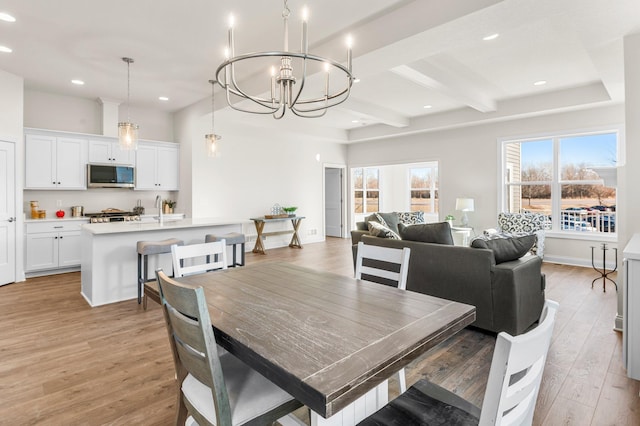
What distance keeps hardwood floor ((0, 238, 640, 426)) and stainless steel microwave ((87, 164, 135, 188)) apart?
2.33 metres

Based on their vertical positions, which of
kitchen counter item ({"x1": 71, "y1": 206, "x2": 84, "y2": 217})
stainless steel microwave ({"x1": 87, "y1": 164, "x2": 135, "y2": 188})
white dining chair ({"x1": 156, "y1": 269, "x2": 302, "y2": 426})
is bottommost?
white dining chair ({"x1": 156, "y1": 269, "x2": 302, "y2": 426})

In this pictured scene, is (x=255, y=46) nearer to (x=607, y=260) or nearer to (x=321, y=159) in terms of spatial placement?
(x=321, y=159)

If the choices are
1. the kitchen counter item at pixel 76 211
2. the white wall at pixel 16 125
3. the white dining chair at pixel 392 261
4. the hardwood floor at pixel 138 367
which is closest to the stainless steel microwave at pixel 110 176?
the kitchen counter item at pixel 76 211

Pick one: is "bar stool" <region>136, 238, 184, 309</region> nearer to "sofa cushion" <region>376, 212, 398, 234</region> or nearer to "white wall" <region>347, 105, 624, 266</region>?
"sofa cushion" <region>376, 212, 398, 234</region>

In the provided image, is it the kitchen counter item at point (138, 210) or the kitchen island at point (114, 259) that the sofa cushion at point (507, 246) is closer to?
the kitchen island at point (114, 259)

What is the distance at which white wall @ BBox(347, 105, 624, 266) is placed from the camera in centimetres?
585

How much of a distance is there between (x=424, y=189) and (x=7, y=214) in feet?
29.9

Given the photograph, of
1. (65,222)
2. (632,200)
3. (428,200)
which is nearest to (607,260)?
(632,200)

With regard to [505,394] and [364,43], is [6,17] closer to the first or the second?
[364,43]

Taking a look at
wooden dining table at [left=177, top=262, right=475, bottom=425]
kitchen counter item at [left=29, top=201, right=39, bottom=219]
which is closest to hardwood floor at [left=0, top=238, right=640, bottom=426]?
wooden dining table at [left=177, top=262, right=475, bottom=425]

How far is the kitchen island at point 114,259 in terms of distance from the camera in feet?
12.6

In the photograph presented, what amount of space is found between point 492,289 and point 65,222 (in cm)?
608

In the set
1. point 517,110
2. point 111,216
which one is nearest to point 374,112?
point 517,110

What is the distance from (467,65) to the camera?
4.67 meters
